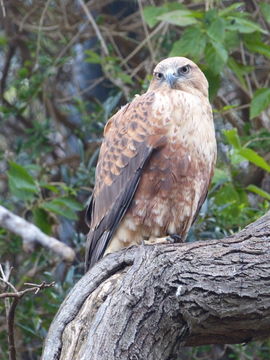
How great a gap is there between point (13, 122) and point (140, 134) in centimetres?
217

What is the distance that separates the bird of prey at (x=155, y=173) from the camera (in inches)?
154

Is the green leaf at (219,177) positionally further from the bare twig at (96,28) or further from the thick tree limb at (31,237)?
the bare twig at (96,28)

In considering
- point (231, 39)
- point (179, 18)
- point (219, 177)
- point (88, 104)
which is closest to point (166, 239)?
point (219, 177)

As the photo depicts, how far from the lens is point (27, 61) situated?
5965 millimetres

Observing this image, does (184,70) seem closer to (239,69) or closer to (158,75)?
(158,75)

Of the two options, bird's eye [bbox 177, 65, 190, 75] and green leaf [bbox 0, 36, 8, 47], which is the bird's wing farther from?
green leaf [bbox 0, 36, 8, 47]

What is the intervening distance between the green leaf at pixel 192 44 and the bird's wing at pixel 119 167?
0.55m

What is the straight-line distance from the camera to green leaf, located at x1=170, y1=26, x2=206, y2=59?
4656 mm

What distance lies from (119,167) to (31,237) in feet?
2.18

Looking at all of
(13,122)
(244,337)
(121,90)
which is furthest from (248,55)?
(244,337)

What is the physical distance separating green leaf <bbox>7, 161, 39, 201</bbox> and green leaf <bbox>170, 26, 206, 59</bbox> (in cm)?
104

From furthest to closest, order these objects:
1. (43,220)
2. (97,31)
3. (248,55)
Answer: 1. (248,55)
2. (97,31)
3. (43,220)

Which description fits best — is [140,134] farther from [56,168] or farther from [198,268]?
[56,168]

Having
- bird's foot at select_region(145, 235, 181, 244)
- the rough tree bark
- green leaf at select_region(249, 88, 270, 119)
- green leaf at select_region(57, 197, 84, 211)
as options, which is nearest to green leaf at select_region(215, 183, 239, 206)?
green leaf at select_region(249, 88, 270, 119)
